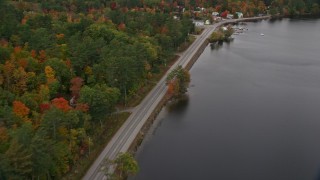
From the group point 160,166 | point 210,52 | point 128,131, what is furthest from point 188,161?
point 210,52

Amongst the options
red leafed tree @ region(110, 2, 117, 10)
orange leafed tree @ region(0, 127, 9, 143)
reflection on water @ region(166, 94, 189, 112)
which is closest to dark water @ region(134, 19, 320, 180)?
reflection on water @ region(166, 94, 189, 112)

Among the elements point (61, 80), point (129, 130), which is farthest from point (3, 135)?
point (61, 80)

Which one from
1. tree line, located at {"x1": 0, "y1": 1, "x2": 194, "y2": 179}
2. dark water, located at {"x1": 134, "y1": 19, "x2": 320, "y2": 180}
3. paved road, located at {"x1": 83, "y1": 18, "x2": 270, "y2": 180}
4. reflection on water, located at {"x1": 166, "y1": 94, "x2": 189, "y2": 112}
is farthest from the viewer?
reflection on water, located at {"x1": 166, "y1": 94, "x2": 189, "y2": 112}

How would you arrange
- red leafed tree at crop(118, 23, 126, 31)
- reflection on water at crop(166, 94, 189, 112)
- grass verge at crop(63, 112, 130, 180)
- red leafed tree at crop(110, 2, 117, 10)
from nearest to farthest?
grass verge at crop(63, 112, 130, 180) < reflection on water at crop(166, 94, 189, 112) < red leafed tree at crop(118, 23, 126, 31) < red leafed tree at crop(110, 2, 117, 10)

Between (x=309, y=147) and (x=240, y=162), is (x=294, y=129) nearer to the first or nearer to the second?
(x=309, y=147)

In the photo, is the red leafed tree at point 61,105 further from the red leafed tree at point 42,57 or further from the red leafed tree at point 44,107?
the red leafed tree at point 42,57

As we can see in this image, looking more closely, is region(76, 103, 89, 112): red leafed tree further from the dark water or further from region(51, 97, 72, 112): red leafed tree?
the dark water
